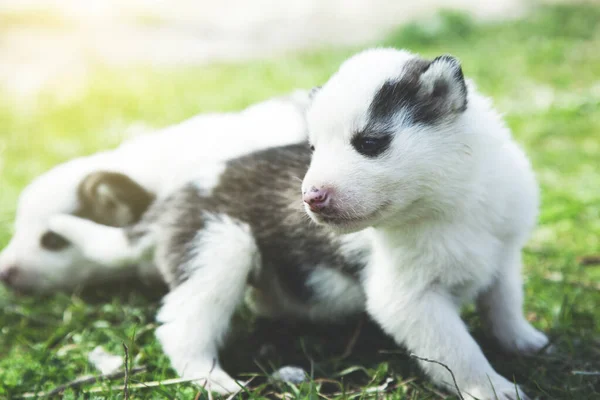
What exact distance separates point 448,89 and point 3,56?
1081 cm

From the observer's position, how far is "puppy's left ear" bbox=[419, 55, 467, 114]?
317 cm

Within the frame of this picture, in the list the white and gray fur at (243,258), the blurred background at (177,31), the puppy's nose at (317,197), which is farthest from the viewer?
the blurred background at (177,31)

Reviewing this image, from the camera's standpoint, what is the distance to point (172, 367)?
3799mm

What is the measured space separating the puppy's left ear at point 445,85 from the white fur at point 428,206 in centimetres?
2

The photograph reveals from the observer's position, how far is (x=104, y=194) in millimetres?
5102

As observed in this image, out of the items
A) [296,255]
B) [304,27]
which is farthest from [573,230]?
[304,27]

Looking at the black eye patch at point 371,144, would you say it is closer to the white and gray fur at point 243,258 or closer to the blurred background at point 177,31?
the white and gray fur at point 243,258

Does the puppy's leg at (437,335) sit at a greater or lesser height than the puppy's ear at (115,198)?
greater

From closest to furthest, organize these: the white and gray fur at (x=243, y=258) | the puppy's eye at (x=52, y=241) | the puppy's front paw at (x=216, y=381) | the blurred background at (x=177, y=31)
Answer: the puppy's front paw at (x=216, y=381) → the white and gray fur at (x=243, y=258) → the puppy's eye at (x=52, y=241) → the blurred background at (x=177, y=31)

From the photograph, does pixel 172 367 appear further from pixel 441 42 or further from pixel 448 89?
pixel 441 42

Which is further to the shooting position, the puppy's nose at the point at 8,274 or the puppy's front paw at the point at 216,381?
the puppy's nose at the point at 8,274

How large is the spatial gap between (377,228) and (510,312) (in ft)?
3.17

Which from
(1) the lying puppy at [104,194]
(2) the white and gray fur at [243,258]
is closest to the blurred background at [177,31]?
(1) the lying puppy at [104,194]

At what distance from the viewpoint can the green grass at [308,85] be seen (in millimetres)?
3662
